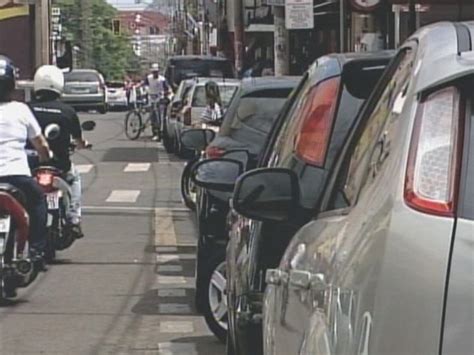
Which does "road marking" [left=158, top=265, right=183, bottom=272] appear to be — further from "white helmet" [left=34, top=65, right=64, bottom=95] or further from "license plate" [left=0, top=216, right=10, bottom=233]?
"license plate" [left=0, top=216, right=10, bottom=233]

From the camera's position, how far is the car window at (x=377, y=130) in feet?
12.8

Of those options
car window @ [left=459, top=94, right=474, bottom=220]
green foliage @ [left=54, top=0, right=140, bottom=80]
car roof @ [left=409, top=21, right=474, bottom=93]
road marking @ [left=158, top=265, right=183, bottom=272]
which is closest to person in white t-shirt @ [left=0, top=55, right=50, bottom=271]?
road marking @ [left=158, top=265, right=183, bottom=272]

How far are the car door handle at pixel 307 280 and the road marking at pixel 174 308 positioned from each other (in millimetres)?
5821

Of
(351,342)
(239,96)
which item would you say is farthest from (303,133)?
(239,96)

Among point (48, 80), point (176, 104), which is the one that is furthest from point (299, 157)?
point (176, 104)

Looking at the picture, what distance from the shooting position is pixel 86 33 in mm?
102250

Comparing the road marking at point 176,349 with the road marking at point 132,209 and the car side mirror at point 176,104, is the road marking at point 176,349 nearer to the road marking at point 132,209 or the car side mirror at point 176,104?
the road marking at point 132,209

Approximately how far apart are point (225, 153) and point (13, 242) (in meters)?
1.81

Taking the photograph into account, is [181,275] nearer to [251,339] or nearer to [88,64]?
[251,339]

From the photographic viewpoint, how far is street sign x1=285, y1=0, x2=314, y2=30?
64.0 feet

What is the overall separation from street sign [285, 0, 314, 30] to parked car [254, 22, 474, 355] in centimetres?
1533

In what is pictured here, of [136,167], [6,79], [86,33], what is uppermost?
[86,33]

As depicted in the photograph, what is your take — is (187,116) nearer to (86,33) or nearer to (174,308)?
(174,308)

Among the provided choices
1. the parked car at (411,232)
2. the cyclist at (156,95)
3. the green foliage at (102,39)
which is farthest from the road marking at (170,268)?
the green foliage at (102,39)
